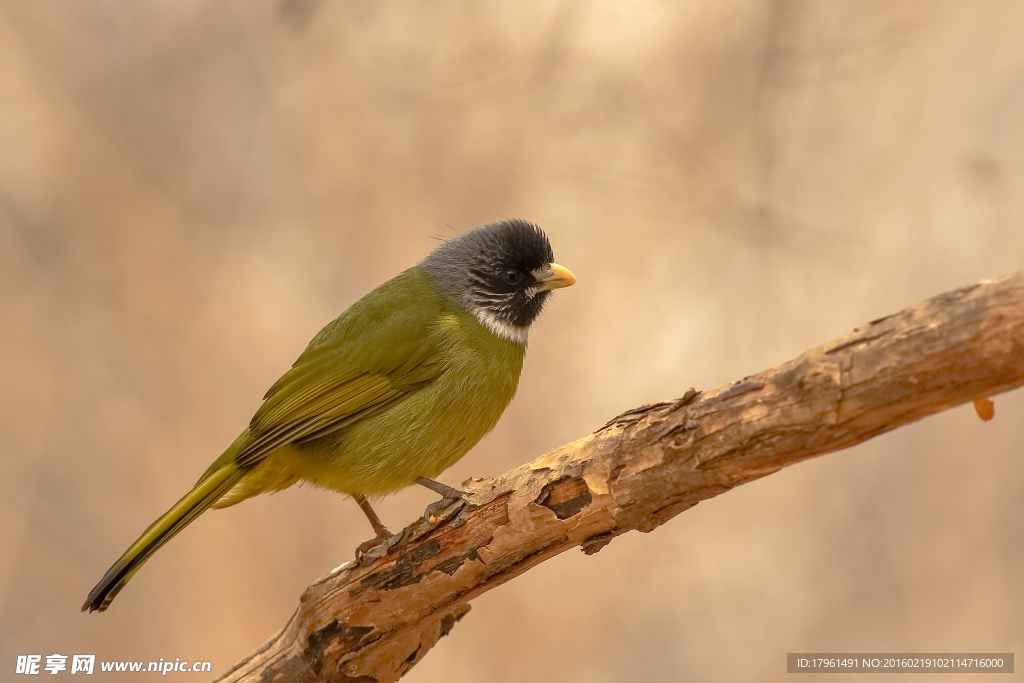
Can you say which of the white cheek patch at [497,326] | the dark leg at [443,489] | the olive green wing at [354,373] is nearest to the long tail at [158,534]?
the olive green wing at [354,373]

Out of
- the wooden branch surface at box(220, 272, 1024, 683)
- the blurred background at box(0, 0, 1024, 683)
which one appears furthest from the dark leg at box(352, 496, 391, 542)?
the blurred background at box(0, 0, 1024, 683)

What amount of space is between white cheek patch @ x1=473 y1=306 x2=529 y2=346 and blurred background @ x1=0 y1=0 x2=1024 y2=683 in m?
1.72

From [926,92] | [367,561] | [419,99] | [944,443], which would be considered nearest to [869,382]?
[367,561]

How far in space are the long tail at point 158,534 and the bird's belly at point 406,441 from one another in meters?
0.27

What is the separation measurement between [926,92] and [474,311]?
3226 millimetres

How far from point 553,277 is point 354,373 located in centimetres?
101

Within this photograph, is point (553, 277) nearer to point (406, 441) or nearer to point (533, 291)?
point (533, 291)

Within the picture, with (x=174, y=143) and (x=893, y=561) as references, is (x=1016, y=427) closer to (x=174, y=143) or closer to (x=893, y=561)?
(x=893, y=561)

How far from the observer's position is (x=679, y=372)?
527 centimetres

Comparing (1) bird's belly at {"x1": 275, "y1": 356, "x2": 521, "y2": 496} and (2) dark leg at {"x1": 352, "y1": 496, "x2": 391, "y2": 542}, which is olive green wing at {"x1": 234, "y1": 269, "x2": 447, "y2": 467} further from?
(2) dark leg at {"x1": 352, "y1": 496, "x2": 391, "y2": 542}

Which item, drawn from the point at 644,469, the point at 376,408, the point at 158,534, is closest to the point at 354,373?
the point at 376,408

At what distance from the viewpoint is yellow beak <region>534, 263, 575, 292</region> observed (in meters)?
3.80

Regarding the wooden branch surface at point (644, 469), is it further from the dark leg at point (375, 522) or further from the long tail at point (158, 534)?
the long tail at point (158, 534)

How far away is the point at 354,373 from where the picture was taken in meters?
3.40
